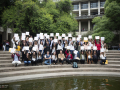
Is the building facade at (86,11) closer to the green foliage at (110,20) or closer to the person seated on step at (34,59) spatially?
the green foliage at (110,20)

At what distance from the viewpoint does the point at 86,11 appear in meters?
48.7

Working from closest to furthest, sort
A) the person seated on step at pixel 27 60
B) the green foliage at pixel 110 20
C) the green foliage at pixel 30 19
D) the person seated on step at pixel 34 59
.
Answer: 1. the person seated on step at pixel 27 60
2. the person seated on step at pixel 34 59
3. the green foliage at pixel 30 19
4. the green foliage at pixel 110 20

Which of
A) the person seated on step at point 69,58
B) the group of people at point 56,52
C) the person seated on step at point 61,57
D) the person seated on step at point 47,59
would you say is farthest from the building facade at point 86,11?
the person seated on step at point 47,59

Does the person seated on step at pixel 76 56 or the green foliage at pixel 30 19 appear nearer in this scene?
the person seated on step at pixel 76 56

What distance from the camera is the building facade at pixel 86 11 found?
45312mm

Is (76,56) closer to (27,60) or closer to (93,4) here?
(27,60)

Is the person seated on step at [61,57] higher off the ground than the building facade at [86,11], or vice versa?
the building facade at [86,11]

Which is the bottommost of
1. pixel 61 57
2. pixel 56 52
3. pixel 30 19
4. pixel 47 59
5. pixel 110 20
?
pixel 47 59

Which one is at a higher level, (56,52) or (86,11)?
(86,11)

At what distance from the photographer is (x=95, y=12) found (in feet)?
156

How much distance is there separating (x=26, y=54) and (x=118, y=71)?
6.83 metres

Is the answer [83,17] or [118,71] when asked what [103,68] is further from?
[83,17]

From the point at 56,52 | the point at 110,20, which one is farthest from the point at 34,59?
the point at 110,20

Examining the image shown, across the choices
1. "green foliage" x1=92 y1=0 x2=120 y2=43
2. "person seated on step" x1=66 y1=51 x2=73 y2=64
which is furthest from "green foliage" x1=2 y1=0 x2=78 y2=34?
"person seated on step" x1=66 y1=51 x2=73 y2=64
